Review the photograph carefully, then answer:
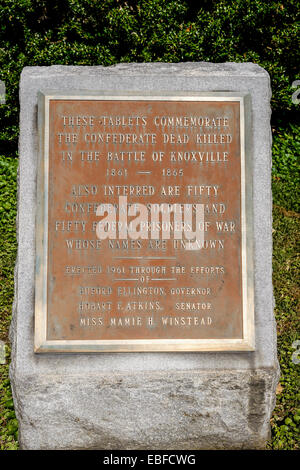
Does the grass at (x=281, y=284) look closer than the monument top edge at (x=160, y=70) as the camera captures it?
No

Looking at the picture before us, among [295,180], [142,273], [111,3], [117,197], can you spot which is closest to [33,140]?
[117,197]

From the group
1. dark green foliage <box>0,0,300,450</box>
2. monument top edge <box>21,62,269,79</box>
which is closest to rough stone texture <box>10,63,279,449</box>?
monument top edge <box>21,62,269,79</box>

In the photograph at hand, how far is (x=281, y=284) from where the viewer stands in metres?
5.08

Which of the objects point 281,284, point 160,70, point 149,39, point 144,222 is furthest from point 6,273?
point 149,39

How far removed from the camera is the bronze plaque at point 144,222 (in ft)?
10.9

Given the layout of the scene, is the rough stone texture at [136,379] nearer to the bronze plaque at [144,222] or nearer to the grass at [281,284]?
the bronze plaque at [144,222]

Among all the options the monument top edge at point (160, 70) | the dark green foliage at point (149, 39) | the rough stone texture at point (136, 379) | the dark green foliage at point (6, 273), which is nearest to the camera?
the rough stone texture at point (136, 379)

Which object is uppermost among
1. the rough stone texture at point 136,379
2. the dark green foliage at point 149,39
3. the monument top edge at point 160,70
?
the dark green foliage at point 149,39

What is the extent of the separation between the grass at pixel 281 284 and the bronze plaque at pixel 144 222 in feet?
2.98

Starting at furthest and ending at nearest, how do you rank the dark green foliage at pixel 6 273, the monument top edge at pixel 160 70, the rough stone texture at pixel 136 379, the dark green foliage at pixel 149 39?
the dark green foliage at pixel 149 39 < the dark green foliage at pixel 6 273 < the monument top edge at pixel 160 70 < the rough stone texture at pixel 136 379

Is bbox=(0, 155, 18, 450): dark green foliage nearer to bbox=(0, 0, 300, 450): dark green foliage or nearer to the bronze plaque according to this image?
bbox=(0, 0, 300, 450): dark green foliage

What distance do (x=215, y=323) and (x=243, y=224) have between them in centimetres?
73

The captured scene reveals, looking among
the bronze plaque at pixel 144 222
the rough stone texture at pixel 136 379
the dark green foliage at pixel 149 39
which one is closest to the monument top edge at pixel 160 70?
the rough stone texture at pixel 136 379

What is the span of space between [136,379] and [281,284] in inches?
94.3
